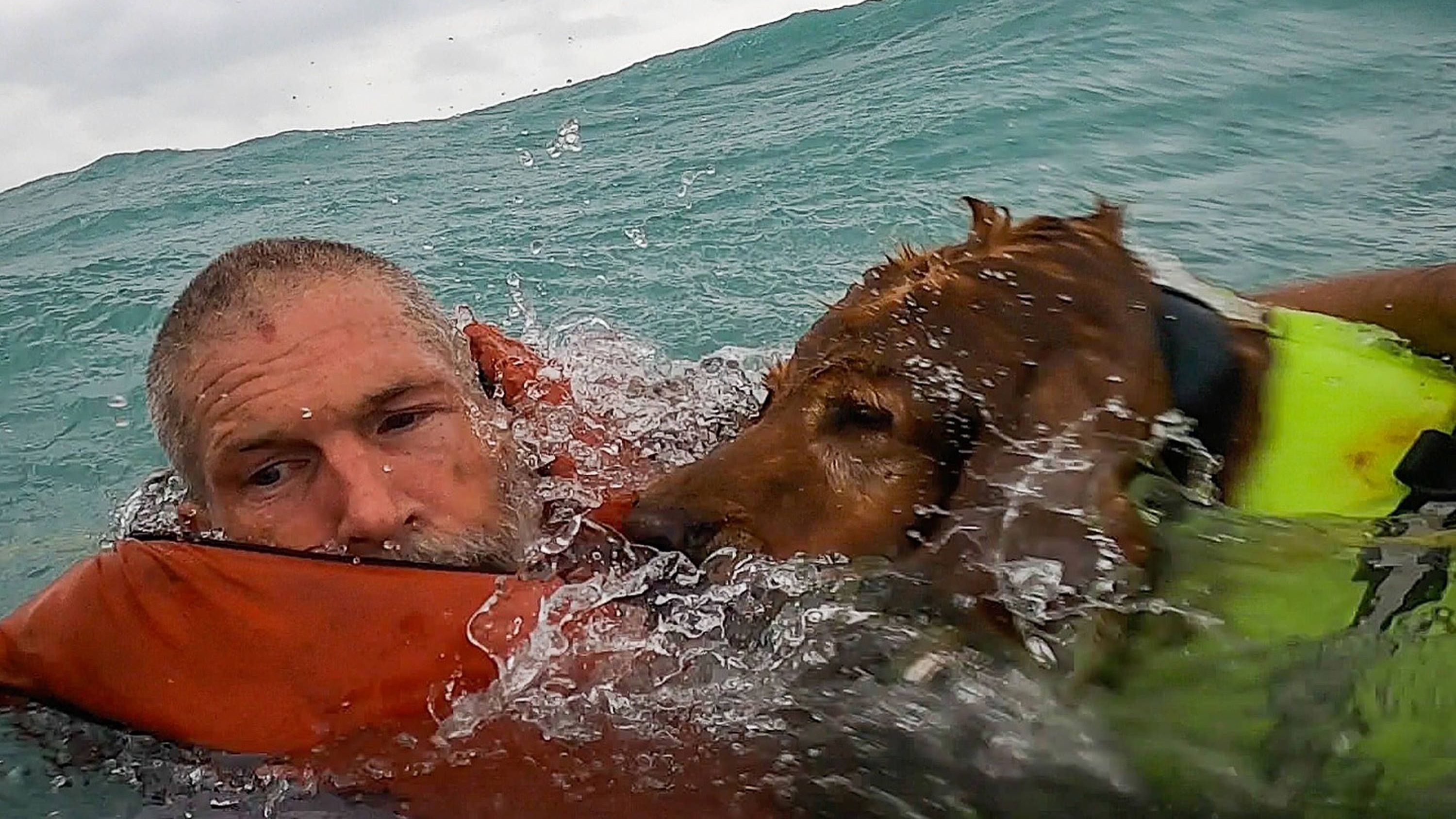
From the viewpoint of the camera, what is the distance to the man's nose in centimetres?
311

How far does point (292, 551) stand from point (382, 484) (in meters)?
0.31

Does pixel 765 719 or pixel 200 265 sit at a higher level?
pixel 200 265

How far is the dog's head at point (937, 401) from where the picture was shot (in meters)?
2.57

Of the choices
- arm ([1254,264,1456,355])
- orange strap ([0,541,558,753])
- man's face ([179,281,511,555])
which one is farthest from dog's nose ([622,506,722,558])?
arm ([1254,264,1456,355])

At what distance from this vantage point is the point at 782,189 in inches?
386

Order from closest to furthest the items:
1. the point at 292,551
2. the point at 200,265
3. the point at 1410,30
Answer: the point at 292,551
the point at 200,265
the point at 1410,30

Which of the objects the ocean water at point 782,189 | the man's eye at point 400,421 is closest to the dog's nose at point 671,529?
the man's eye at point 400,421

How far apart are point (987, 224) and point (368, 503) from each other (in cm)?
141

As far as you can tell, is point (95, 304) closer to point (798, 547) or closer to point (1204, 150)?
point (1204, 150)

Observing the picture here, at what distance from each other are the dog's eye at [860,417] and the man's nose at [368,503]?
97 cm

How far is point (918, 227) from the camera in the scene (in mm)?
8453

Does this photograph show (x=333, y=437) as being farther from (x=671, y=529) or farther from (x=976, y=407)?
(x=976, y=407)

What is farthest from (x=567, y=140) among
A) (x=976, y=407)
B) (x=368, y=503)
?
(x=976, y=407)

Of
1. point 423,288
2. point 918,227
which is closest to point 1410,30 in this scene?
point 918,227
